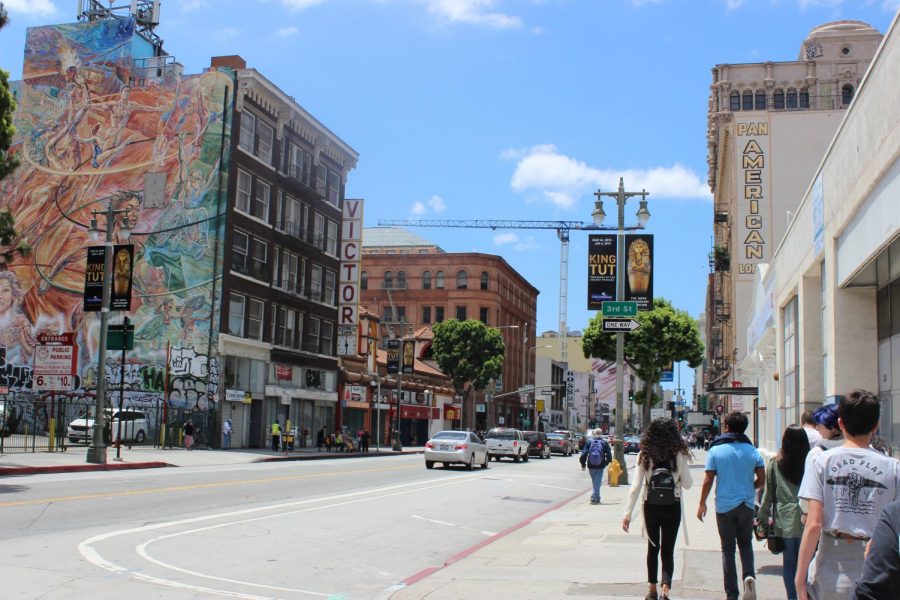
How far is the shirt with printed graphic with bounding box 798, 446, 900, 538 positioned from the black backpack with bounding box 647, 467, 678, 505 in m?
3.80

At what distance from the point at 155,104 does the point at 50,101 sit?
20.7 feet

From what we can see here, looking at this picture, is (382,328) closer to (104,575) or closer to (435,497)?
(435,497)

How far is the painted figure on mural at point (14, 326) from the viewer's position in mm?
46125

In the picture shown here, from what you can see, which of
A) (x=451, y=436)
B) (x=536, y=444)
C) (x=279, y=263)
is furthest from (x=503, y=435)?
(x=279, y=263)

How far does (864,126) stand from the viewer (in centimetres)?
1330

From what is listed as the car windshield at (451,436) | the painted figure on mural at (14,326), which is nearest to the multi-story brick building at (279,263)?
the painted figure on mural at (14,326)

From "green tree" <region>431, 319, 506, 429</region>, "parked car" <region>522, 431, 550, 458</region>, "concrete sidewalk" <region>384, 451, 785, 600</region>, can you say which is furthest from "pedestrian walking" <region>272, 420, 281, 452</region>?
"green tree" <region>431, 319, 506, 429</region>

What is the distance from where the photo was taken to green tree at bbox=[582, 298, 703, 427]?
55.1 m

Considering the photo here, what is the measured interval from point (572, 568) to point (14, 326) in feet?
141

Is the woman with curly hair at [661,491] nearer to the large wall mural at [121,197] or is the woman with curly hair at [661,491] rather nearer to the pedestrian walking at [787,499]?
the pedestrian walking at [787,499]

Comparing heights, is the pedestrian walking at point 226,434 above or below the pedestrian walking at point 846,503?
below

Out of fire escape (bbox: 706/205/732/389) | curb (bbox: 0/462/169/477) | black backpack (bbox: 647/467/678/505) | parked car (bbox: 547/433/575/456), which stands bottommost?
parked car (bbox: 547/433/575/456)

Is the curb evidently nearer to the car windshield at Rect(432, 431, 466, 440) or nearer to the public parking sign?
the public parking sign

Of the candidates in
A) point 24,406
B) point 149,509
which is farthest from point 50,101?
point 149,509
